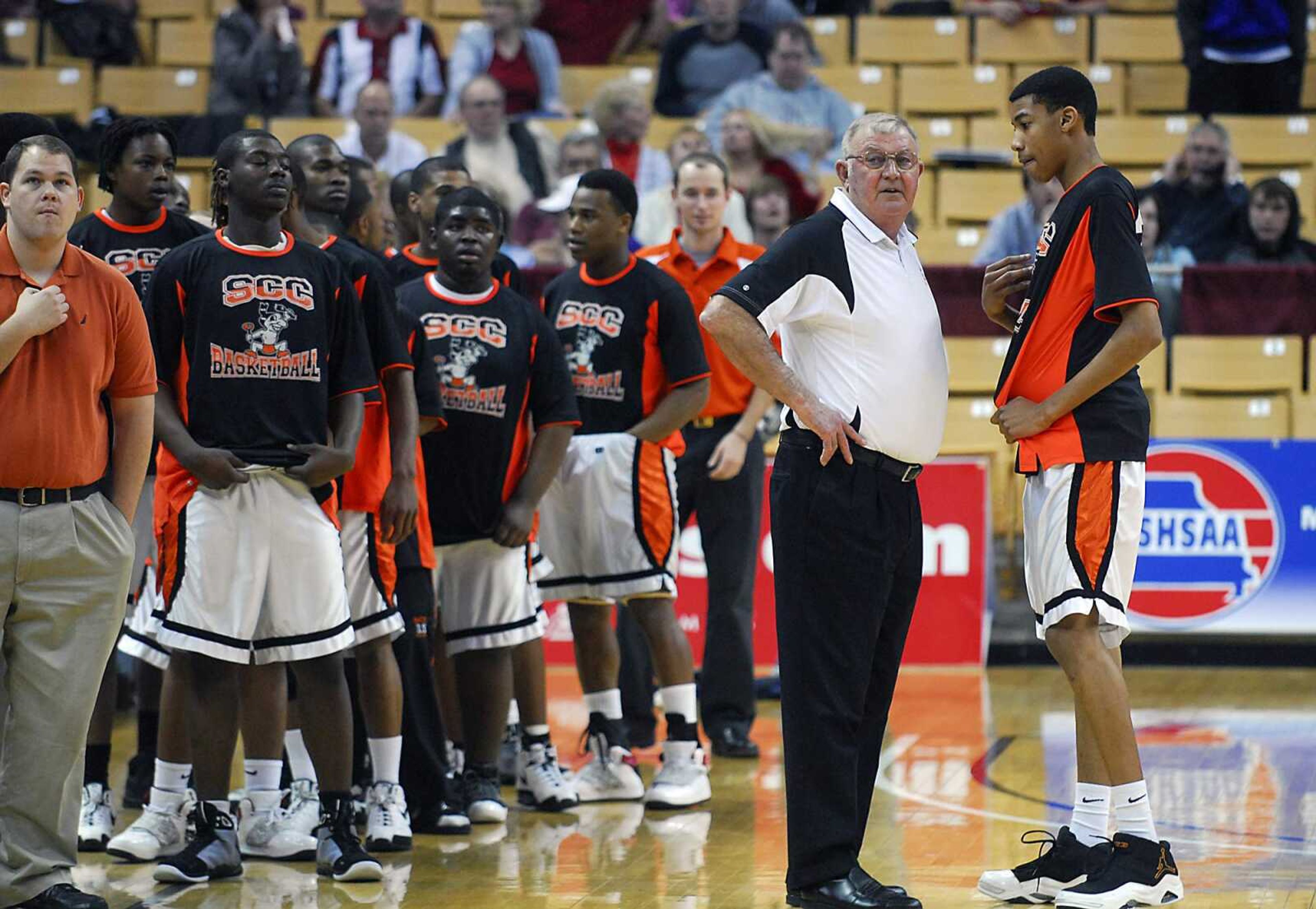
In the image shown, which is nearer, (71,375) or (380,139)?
(71,375)

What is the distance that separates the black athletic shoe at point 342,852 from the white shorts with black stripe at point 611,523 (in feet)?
4.76

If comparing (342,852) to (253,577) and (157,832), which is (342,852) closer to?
(157,832)

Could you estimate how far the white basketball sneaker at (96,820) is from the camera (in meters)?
5.90

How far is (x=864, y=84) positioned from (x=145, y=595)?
8152mm

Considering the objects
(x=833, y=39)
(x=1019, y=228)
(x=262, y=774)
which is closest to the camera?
(x=262, y=774)

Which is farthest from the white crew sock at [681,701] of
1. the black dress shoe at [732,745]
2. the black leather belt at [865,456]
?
the black leather belt at [865,456]

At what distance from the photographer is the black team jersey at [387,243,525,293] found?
676 cm

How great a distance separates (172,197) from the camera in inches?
260

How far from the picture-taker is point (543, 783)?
655cm

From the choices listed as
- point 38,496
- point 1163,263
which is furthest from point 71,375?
point 1163,263

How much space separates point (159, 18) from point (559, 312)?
27.5 feet

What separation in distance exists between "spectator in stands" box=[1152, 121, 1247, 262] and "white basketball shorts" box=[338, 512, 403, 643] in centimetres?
685

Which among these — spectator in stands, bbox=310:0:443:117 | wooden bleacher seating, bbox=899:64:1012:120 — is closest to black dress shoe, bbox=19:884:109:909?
spectator in stands, bbox=310:0:443:117

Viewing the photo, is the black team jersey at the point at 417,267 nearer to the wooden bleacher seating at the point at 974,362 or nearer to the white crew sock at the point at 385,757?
the white crew sock at the point at 385,757
